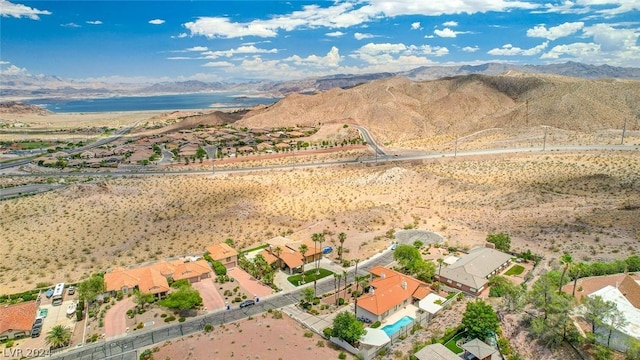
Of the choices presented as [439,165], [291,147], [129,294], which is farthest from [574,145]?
[129,294]

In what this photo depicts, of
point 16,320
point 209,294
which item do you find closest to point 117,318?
point 16,320

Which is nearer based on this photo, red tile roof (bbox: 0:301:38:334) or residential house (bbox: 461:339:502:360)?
residential house (bbox: 461:339:502:360)

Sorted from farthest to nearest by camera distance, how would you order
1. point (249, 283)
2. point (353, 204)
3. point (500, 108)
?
point (500, 108) < point (353, 204) < point (249, 283)

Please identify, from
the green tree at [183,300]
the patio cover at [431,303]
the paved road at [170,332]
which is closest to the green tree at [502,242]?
the patio cover at [431,303]

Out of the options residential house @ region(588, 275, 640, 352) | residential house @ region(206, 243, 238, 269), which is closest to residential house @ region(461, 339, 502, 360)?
residential house @ region(588, 275, 640, 352)

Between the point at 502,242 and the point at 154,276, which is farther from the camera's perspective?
the point at 502,242

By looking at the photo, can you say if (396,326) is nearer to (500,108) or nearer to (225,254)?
(225,254)

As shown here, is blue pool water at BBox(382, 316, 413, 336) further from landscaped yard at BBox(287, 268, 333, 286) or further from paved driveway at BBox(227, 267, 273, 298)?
paved driveway at BBox(227, 267, 273, 298)
